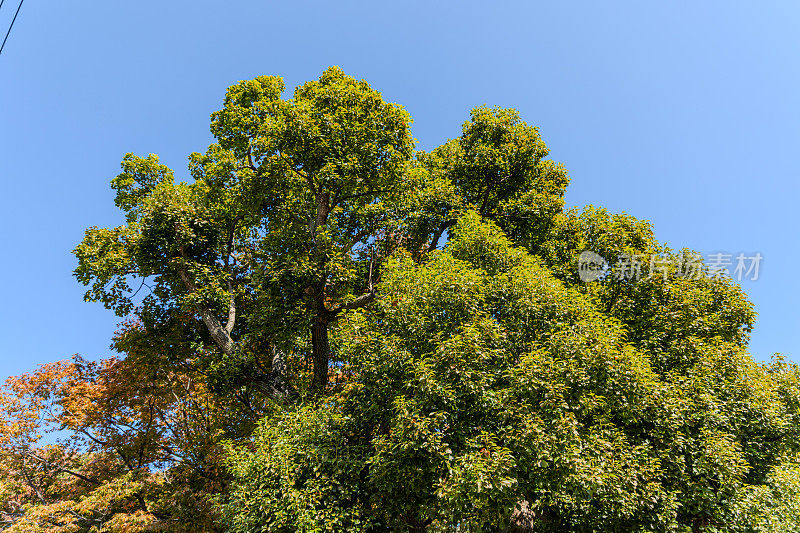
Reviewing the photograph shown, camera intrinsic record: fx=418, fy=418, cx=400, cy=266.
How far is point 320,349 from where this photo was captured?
37.8ft

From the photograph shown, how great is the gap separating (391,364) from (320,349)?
393 centimetres

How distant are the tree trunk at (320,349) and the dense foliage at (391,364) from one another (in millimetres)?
72

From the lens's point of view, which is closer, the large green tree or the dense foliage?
the dense foliage

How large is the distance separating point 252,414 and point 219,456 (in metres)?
1.49

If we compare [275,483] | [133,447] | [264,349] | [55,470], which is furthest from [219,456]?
[55,470]

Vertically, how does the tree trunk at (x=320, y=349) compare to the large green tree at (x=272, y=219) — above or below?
below

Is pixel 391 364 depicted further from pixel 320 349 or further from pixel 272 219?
pixel 272 219

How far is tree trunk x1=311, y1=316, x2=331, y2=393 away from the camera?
1127 centimetres

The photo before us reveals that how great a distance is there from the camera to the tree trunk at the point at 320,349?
1127 centimetres

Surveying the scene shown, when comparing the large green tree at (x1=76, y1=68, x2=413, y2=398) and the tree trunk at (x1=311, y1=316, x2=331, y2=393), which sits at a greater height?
the large green tree at (x1=76, y1=68, x2=413, y2=398)

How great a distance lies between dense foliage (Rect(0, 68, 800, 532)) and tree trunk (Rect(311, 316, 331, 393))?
72 millimetres

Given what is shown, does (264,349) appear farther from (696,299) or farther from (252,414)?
(696,299)

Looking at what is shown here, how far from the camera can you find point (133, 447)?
1496cm

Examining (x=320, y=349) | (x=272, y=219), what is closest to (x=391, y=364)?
(x=320, y=349)
